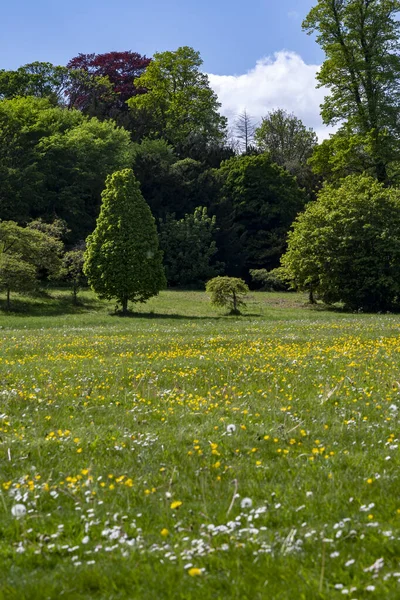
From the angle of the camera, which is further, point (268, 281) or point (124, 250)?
point (268, 281)

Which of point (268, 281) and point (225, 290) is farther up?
point (268, 281)

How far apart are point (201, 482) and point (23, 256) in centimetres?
4150

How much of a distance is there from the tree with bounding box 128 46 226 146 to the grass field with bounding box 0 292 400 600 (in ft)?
238

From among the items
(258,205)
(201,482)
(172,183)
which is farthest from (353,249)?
(201,482)

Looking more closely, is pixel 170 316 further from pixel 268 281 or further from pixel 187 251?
pixel 268 281

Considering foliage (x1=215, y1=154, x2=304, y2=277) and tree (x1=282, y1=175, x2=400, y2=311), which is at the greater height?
foliage (x1=215, y1=154, x2=304, y2=277)

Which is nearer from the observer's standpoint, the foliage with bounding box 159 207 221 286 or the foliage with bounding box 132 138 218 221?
the foliage with bounding box 159 207 221 286

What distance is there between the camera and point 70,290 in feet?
164

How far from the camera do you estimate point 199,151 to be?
244ft

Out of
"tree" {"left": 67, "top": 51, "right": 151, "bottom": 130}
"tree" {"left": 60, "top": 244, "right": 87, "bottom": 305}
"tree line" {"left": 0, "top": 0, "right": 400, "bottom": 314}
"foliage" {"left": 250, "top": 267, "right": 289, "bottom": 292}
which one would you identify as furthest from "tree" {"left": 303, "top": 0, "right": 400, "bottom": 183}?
"tree" {"left": 67, "top": 51, "right": 151, "bottom": 130}

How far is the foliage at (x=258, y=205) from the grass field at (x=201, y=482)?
53.7m

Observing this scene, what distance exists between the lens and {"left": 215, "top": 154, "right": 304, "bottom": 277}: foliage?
2628 inches

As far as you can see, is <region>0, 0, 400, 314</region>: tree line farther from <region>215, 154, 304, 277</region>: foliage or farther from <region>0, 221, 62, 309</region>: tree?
<region>0, 221, 62, 309</region>: tree

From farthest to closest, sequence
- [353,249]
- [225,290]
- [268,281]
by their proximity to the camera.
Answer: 1. [268,281]
2. [353,249]
3. [225,290]
